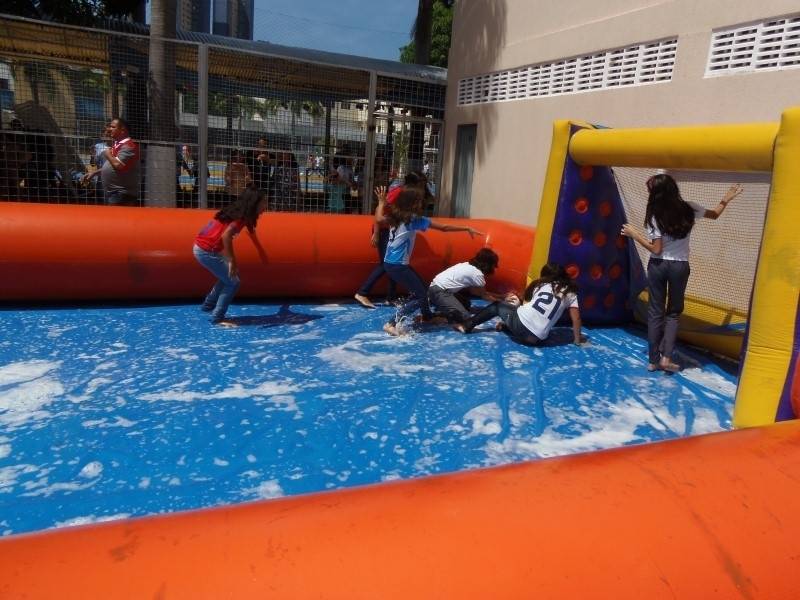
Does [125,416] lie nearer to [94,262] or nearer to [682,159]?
[94,262]

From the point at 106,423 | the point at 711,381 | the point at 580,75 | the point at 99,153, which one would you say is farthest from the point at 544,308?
the point at 99,153

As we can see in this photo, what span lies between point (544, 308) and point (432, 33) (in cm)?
2105

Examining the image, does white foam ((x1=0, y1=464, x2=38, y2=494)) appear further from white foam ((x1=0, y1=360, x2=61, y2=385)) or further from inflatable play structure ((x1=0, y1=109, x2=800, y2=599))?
inflatable play structure ((x1=0, y1=109, x2=800, y2=599))

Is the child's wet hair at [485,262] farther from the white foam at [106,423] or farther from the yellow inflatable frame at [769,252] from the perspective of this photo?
the white foam at [106,423]

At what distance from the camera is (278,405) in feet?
12.0

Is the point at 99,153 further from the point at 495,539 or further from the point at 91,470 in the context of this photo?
the point at 495,539

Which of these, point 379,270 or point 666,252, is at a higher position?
point 666,252

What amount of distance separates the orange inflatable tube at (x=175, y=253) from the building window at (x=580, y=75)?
2216 millimetres

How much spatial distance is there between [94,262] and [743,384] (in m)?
5.19

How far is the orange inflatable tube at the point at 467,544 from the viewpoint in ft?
3.95

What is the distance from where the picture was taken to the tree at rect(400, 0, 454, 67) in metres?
14.2

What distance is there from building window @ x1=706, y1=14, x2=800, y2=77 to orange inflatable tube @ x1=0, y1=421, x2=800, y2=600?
16.2 feet

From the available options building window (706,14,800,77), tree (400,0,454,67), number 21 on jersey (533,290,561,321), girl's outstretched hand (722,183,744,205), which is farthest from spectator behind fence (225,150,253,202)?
tree (400,0,454,67)

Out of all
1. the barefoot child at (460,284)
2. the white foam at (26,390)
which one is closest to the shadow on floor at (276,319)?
the barefoot child at (460,284)
